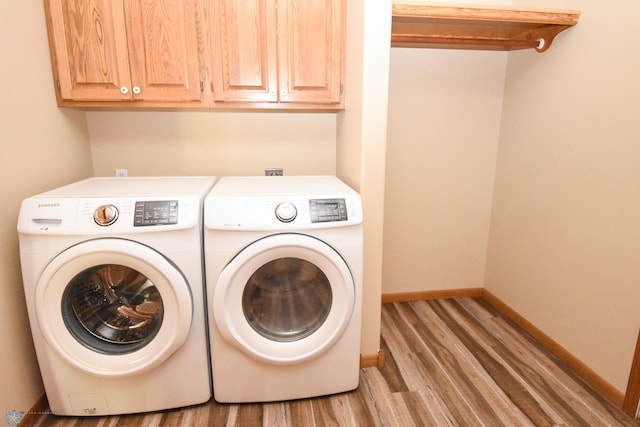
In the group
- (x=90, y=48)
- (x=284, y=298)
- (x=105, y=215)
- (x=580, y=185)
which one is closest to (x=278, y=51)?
(x=90, y=48)

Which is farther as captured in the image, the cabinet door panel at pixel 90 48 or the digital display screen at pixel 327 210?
the cabinet door panel at pixel 90 48

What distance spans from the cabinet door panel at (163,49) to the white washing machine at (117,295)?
524 mm

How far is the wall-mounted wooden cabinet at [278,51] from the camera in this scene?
5.76ft

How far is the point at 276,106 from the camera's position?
190 centimetres

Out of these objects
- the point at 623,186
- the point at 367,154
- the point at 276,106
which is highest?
the point at 276,106

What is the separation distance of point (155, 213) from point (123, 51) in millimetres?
893

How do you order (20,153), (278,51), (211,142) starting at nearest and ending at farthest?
(20,153), (278,51), (211,142)

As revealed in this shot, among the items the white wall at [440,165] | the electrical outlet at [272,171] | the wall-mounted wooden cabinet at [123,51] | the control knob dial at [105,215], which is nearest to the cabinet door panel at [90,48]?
the wall-mounted wooden cabinet at [123,51]

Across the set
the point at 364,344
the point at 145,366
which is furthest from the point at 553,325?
the point at 145,366

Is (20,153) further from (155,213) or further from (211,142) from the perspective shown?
(211,142)

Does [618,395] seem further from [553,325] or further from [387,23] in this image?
[387,23]

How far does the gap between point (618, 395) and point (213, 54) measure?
2.52m

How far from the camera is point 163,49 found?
174 cm

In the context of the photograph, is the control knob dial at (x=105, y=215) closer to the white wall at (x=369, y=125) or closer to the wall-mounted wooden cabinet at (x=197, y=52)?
the wall-mounted wooden cabinet at (x=197, y=52)
